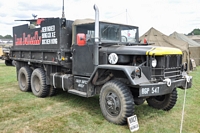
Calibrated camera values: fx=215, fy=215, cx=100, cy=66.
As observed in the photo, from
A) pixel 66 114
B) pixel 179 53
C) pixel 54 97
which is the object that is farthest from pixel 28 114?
pixel 179 53

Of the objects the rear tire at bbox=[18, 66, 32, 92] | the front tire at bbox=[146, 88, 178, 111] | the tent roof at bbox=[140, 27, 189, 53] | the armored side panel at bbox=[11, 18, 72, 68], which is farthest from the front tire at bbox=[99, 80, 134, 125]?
the tent roof at bbox=[140, 27, 189, 53]

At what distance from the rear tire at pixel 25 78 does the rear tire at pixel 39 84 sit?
0.41 metres

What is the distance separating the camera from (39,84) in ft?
22.1

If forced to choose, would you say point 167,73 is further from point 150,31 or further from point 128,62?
point 150,31

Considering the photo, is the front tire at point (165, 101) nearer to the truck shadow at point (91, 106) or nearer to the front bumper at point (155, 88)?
the truck shadow at point (91, 106)

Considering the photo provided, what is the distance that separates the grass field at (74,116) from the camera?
4.17 metres

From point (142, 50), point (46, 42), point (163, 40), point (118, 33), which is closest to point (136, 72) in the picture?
point (142, 50)

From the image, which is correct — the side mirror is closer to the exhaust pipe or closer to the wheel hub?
the exhaust pipe

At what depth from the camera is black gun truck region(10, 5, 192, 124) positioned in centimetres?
423

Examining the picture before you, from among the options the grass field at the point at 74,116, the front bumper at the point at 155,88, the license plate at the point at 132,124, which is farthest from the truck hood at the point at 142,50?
the grass field at the point at 74,116

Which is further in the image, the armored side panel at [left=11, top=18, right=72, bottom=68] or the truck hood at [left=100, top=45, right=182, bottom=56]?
the armored side panel at [left=11, top=18, right=72, bottom=68]

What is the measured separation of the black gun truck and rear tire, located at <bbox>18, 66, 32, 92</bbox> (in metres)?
0.03

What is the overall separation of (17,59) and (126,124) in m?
5.23

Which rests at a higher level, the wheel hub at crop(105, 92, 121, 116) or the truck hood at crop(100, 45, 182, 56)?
the truck hood at crop(100, 45, 182, 56)
